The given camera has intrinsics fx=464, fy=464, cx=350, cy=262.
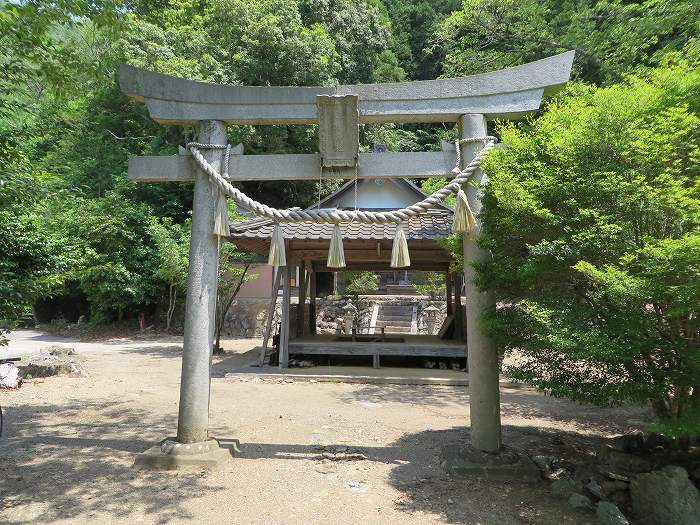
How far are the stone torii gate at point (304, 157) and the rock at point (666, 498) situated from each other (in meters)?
1.33

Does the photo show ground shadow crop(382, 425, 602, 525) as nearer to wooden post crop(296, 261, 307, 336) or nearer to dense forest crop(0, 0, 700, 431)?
dense forest crop(0, 0, 700, 431)

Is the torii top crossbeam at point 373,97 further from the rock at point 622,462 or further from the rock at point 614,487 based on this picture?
the rock at point 614,487

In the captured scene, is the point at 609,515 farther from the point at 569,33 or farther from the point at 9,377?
the point at 569,33

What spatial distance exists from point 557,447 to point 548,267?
302 centimetres

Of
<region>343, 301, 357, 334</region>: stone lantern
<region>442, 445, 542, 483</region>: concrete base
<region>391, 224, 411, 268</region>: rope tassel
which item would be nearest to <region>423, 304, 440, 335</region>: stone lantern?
<region>343, 301, 357, 334</region>: stone lantern

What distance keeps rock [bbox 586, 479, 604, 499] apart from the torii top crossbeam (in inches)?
140

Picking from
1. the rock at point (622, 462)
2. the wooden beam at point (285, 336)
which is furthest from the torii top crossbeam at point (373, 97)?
the wooden beam at point (285, 336)

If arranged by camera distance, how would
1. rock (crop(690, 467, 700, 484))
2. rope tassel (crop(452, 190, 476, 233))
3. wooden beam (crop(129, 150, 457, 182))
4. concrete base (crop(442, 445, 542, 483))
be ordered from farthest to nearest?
1. wooden beam (crop(129, 150, 457, 182))
2. rope tassel (crop(452, 190, 476, 233))
3. concrete base (crop(442, 445, 542, 483))
4. rock (crop(690, 467, 700, 484))

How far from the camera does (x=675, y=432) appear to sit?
9.64 ft

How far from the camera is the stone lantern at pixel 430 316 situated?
61.3 ft

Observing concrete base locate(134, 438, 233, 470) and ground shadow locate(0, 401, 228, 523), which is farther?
concrete base locate(134, 438, 233, 470)

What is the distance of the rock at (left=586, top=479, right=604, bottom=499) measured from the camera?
385 centimetres

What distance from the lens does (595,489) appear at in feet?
12.8

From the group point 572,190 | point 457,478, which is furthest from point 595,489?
point 572,190
